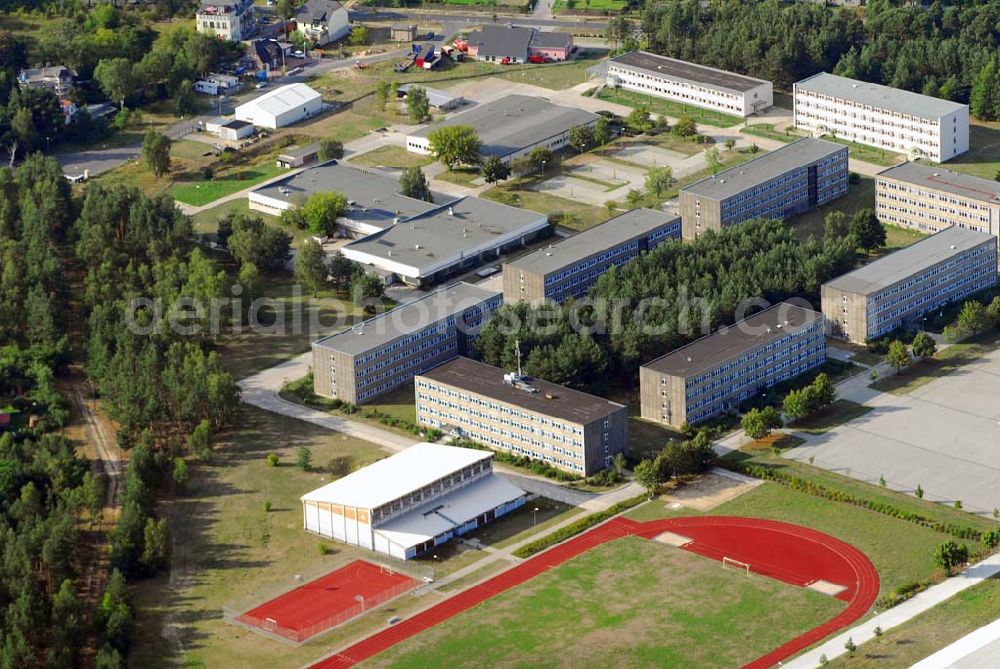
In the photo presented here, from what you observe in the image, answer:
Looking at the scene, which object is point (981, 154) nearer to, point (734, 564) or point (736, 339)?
point (736, 339)

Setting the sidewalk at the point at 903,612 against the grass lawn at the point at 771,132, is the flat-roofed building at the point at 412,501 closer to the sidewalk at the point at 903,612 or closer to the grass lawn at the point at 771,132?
the sidewalk at the point at 903,612

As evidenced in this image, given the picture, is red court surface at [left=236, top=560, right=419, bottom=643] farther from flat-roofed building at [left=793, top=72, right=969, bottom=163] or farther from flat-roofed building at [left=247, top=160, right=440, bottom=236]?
flat-roofed building at [left=793, top=72, right=969, bottom=163]

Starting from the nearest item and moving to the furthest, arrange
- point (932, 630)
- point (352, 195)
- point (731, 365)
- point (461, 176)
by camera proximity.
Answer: point (932, 630) → point (731, 365) → point (352, 195) → point (461, 176)

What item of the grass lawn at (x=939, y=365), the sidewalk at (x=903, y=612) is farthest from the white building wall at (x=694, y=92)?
the sidewalk at (x=903, y=612)

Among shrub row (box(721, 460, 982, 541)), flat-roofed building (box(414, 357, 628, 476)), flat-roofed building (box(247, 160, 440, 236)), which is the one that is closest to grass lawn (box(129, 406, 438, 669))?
flat-roofed building (box(414, 357, 628, 476))

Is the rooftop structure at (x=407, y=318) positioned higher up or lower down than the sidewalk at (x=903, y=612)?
higher up

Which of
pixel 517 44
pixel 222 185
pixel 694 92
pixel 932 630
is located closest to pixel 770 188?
pixel 694 92
